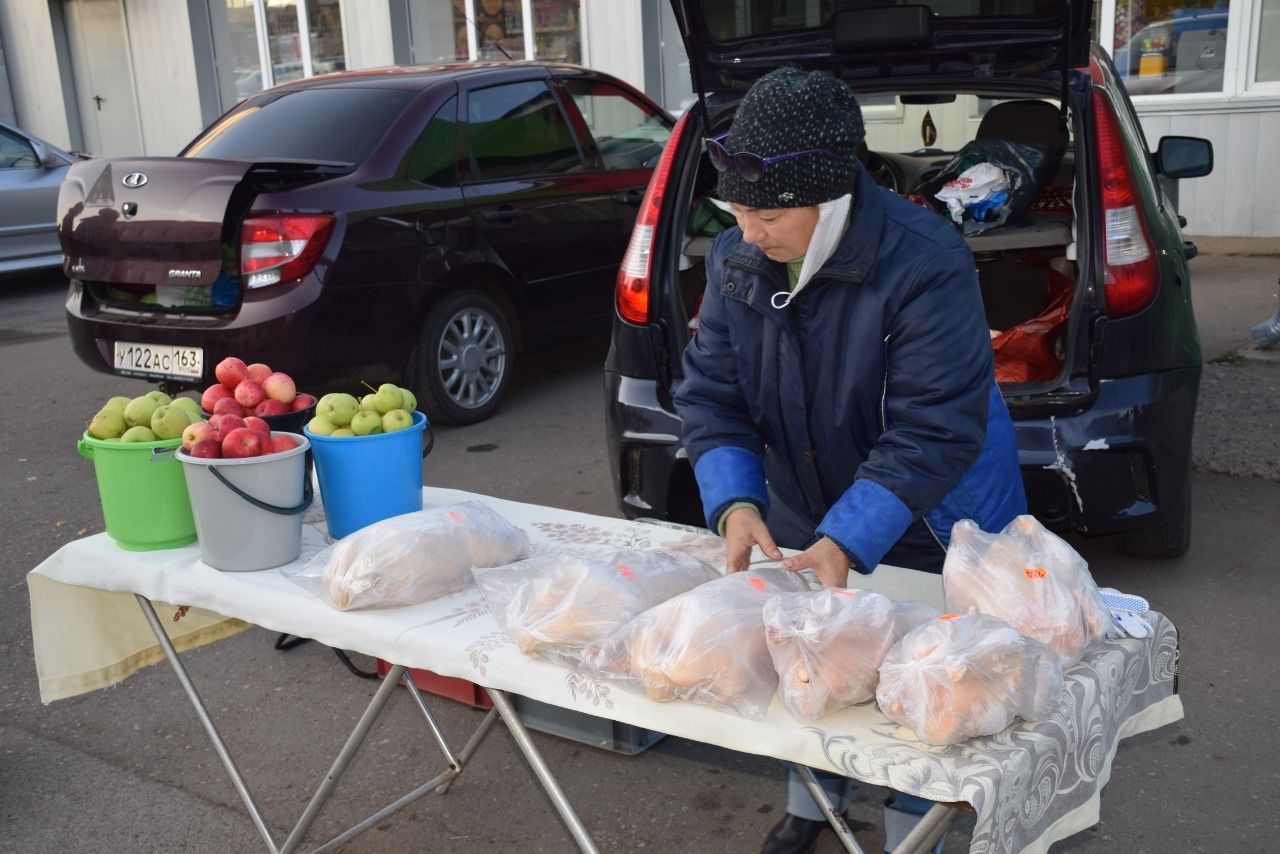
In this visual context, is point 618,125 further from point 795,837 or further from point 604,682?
point 604,682

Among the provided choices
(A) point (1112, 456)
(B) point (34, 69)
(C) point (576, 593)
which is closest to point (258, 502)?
(C) point (576, 593)

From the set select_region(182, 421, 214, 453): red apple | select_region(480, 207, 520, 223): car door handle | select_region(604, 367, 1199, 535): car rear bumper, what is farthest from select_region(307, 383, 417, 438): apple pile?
select_region(480, 207, 520, 223): car door handle

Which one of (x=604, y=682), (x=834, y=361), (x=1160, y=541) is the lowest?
(x=1160, y=541)

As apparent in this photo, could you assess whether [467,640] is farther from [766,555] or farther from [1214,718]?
[1214,718]

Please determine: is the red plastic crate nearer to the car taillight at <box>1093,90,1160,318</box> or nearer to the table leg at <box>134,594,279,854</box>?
the table leg at <box>134,594,279,854</box>

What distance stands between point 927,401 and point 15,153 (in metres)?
10.6

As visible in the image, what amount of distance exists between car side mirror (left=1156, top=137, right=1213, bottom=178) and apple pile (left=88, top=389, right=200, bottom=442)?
143 inches

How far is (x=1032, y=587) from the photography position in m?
1.88

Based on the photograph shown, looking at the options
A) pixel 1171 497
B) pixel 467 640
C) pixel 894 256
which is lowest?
pixel 1171 497

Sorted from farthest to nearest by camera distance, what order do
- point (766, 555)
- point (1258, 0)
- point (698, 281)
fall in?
point (1258, 0)
point (698, 281)
point (766, 555)

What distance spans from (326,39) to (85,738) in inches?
521

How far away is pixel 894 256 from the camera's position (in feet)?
7.32

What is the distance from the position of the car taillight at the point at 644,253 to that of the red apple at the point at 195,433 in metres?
1.69

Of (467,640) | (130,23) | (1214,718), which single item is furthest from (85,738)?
(130,23)
